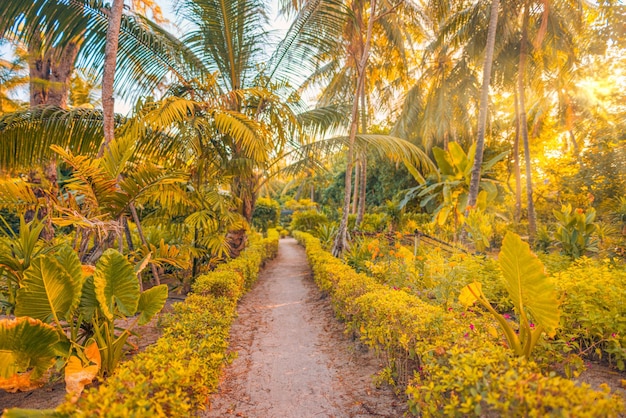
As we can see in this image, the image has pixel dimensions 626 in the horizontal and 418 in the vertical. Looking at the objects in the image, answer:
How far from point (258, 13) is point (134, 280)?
5.79 meters

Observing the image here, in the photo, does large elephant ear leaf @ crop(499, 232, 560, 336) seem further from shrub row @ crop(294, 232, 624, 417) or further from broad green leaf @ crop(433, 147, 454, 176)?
broad green leaf @ crop(433, 147, 454, 176)

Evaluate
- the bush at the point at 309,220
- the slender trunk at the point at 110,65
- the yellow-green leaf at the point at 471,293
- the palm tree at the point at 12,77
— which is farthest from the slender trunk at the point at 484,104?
the palm tree at the point at 12,77

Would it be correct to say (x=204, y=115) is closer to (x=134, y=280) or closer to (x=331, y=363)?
(x=134, y=280)

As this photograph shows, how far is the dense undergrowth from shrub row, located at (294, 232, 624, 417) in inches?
53.4

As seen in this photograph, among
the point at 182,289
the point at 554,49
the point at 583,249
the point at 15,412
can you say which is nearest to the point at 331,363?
the point at 15,412

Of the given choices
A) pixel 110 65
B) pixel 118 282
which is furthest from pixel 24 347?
pixel 110 65

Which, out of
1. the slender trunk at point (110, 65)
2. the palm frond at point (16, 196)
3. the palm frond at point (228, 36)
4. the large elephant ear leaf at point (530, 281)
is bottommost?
the large elephant ear leaf at point (530, 281)

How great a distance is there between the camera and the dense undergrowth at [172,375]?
151 cm

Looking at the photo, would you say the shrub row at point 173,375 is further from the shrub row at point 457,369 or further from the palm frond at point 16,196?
the palm frond at point 16,196

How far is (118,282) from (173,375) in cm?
107

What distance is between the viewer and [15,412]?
1.41 meters

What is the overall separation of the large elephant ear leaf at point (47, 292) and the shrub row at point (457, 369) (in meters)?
2.44

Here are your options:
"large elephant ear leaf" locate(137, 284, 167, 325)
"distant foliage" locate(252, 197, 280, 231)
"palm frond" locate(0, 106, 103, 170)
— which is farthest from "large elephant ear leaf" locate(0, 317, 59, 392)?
"distant foliage" locate(252, 197, 280, 231)

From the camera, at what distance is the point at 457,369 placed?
1.80 metres
